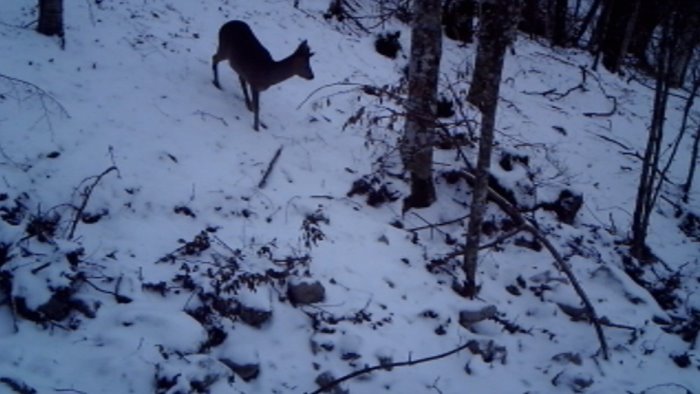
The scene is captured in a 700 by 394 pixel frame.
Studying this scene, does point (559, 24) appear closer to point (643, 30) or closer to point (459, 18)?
point (643, 30)

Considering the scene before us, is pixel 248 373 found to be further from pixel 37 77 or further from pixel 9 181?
pixel 37 77

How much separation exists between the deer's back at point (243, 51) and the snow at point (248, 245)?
2.05 feet

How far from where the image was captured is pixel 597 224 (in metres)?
8.68

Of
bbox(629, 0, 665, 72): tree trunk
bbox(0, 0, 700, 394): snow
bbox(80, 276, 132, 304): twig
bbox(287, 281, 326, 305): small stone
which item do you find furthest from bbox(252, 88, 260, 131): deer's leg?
bbox(629, 0, 665, 72): tree trunk

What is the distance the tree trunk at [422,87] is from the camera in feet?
21.9

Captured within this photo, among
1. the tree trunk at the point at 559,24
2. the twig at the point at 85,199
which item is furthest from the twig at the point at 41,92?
the tree trunk at the point at 559,24

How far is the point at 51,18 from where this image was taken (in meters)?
7.81

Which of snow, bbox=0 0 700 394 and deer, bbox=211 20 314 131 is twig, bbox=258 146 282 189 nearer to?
snow, bbox=0 0 700 394

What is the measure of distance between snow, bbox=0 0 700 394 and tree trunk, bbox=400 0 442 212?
19.1 inches

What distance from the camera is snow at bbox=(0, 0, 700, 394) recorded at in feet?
15.4

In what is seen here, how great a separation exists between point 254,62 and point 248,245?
3.22m

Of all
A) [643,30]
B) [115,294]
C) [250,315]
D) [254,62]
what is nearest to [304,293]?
[250,315]

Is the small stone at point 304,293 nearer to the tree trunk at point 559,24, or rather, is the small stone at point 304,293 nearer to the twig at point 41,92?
the twig at point 41,92

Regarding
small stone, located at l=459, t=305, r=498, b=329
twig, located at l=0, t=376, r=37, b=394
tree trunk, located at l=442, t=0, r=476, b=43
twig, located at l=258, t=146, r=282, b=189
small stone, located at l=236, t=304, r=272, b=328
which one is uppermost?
tree trunk, located at l=442, t=0, r=476, b=43
